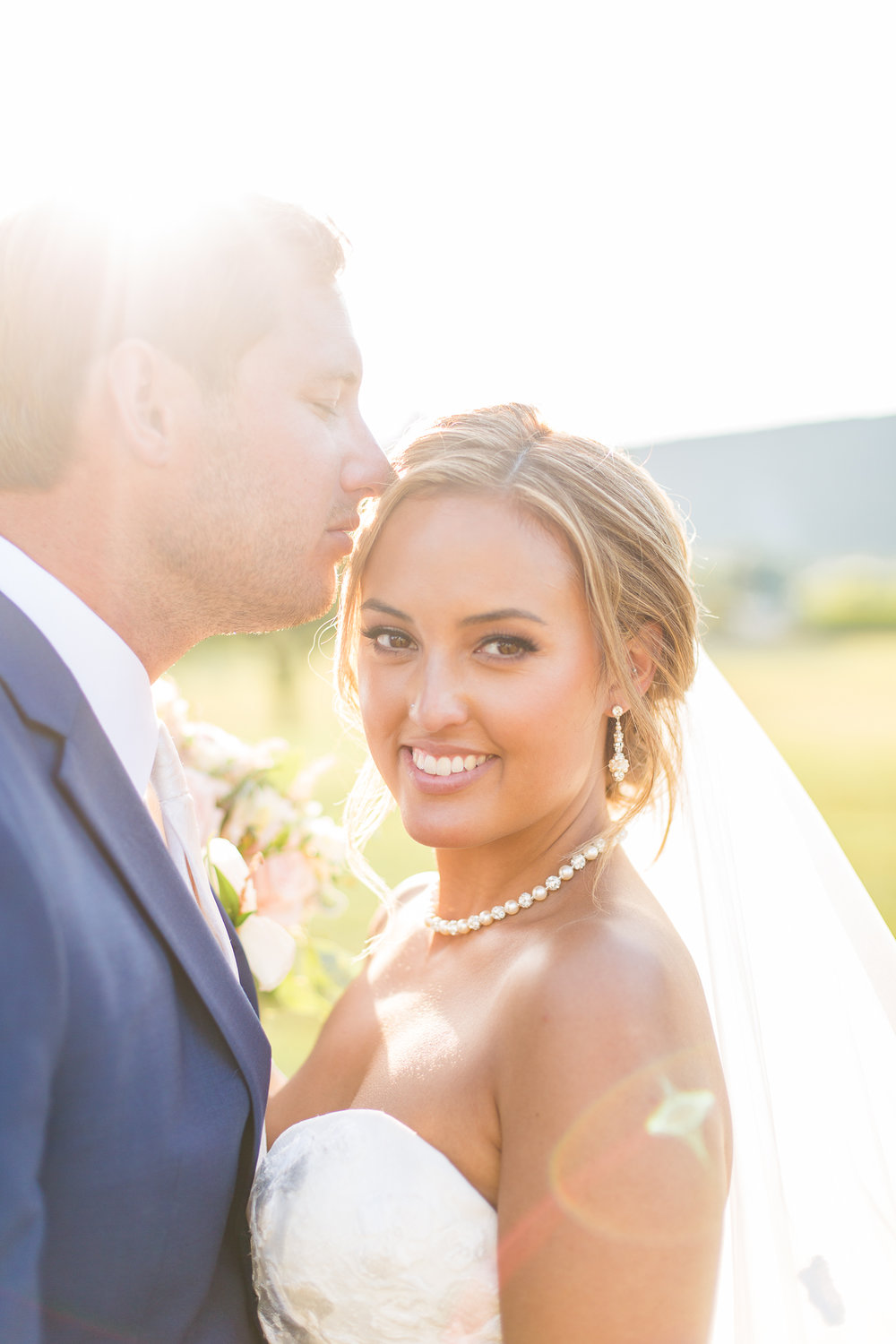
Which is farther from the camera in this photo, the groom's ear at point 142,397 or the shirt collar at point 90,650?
the groom's ear at point 142,397

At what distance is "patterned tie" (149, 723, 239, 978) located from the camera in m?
2.67

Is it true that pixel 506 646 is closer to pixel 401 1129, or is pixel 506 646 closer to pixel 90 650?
pixel 90 650

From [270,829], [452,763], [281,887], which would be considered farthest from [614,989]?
[270,829]

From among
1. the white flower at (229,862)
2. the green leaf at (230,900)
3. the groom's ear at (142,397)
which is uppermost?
the groom's ear at (142,397)

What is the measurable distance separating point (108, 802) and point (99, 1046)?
450 millimetres

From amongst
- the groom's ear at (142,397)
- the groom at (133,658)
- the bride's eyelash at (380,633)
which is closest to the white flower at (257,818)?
the groom at (133,658)

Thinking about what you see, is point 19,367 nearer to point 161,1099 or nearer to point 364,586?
point 364,586

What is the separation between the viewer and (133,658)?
2322 millimetres

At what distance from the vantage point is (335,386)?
268cm

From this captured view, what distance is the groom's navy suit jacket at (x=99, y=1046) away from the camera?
1.66 metres

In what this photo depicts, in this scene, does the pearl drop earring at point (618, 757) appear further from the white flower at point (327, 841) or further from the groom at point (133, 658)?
the white flower at point (327, 841)

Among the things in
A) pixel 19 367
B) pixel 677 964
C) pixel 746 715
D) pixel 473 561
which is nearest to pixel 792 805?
pixel 746 715

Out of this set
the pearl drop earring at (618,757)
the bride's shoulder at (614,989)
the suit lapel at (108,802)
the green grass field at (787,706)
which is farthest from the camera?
the green grass field at (787,706)

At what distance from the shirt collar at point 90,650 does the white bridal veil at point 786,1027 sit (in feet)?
5.78
